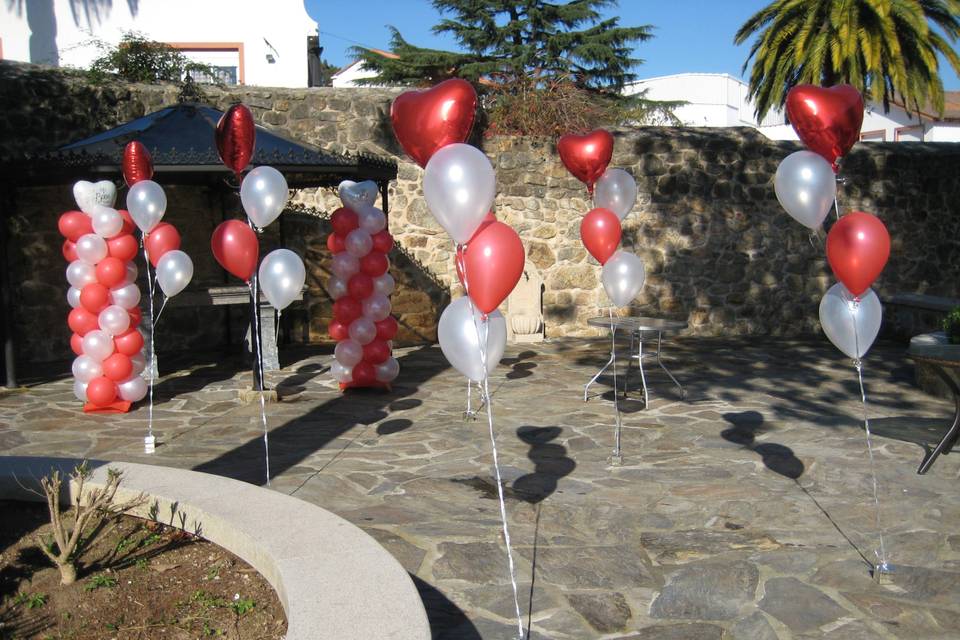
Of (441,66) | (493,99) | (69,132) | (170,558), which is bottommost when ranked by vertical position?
(170,558)

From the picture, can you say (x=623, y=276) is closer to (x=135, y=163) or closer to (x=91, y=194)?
(x=135, y=163)

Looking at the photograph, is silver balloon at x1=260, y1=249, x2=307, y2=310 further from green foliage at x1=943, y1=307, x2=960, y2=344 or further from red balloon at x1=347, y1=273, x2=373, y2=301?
green foliage at x1=943, y1=307, x2=960, y2=344

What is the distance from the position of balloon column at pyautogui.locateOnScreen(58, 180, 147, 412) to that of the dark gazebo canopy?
0.63 metres

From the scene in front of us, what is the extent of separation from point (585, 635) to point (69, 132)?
328 inches

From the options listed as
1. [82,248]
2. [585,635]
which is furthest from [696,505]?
[82,248]

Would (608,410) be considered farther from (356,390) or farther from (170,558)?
(170,558)

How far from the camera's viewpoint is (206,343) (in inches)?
394

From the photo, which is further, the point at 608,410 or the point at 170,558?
the point at 608,410

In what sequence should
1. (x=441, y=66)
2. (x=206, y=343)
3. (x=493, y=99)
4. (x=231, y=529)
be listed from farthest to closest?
(x=441, y=66) → (x=493, y=99) → (x=206, y=343) → (x=231, y=529)

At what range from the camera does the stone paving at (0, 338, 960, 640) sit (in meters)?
3.32

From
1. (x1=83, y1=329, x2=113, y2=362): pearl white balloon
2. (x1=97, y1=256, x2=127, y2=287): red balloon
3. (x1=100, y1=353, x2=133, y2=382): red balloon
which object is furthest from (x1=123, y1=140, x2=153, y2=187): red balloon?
(x1=100, y1=353, x2=133, y2=382): red balloon

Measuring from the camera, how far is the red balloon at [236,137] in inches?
225

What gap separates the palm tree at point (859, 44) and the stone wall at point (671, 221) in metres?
4.54

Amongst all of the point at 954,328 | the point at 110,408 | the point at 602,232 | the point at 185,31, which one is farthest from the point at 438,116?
the point at 185,31
